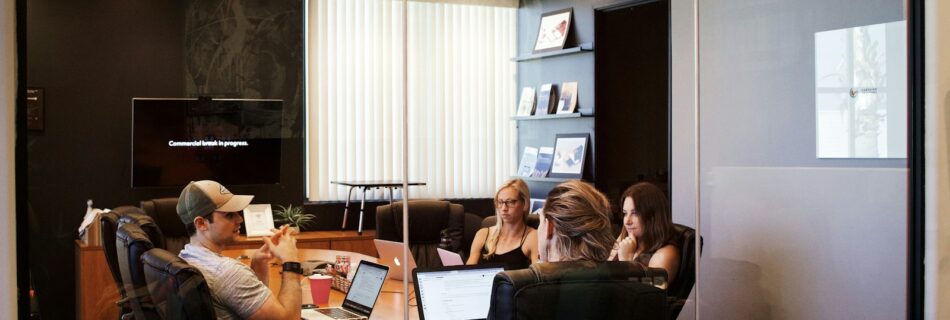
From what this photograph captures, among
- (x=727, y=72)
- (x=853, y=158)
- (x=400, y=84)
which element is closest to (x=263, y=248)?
(x=400, y=84)

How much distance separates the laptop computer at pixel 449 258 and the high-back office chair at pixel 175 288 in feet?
2.92

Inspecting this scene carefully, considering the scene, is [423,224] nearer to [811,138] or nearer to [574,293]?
[574,293]

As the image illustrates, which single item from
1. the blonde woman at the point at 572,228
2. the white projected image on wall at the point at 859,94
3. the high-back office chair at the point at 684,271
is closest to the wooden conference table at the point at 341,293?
the blonde woman at the point at 572,228

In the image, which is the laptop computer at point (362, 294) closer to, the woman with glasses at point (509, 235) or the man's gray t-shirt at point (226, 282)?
the man's gray t-shirt at point (226, 282)

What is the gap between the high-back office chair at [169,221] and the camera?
307cm

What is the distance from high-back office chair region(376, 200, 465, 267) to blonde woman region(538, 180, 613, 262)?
0.36 metres

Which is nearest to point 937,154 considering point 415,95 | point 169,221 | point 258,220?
point 415,95

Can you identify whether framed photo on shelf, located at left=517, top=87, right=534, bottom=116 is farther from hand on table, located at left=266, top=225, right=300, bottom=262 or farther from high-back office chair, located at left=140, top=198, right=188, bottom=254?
high-back office chair, located at left=140, top=198, right=188, bottom=254

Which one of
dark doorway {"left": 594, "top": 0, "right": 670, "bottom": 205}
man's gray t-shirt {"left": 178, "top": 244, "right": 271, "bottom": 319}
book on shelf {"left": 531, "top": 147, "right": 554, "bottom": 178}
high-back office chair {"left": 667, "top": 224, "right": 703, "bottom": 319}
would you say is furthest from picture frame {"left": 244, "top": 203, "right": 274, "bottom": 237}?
high-back office chair {"left": 667, "top": 224, "right": 703, "bottom": 319}

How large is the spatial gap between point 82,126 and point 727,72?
277cm

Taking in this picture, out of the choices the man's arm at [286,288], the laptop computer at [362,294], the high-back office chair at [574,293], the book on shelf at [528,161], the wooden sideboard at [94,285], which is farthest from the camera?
the book on shelf at [528,161]

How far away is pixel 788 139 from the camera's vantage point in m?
4.16

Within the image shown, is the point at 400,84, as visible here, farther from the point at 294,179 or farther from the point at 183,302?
the point at 183,302

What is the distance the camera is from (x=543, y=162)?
3645mm
